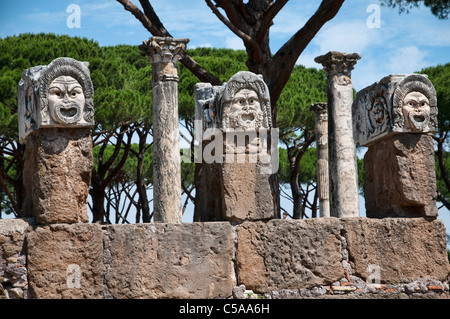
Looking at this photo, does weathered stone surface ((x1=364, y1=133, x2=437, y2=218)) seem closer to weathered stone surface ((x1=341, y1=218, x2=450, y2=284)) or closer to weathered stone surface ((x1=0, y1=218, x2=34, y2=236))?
weathered stone surface ((x1=341, y1=218, x2=450, y2=284))

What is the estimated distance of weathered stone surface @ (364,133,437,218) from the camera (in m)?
6.50

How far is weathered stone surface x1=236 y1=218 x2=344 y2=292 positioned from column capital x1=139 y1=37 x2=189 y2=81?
15.1ft

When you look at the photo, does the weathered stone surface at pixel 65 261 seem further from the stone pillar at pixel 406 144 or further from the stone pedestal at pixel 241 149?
the stone pillar at pixel 406 144

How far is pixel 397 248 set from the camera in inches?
250

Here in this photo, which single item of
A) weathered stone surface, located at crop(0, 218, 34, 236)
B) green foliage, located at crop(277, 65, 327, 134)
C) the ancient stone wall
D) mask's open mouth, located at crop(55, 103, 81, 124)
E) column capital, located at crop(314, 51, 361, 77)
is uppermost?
green foliage, located at crop(277, 65, 327, 134)

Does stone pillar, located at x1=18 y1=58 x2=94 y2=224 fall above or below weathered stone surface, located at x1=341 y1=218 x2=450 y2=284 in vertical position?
above

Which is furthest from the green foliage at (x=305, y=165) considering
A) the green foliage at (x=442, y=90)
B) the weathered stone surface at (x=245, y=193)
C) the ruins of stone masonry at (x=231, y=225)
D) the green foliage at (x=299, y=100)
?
the weathered stone surface at (x=245, y=193)

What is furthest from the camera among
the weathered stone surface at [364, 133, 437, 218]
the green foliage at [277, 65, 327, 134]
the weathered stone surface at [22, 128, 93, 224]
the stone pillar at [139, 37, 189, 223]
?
the green foliage at [277, 65, 327, 134]

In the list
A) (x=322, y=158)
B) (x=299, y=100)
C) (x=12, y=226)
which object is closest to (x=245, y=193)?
(x=12, y=226)

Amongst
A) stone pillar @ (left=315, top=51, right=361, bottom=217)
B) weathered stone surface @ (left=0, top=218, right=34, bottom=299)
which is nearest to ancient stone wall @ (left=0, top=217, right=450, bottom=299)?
weathered stone surface @ (left=0, top=218, right=34, bottom=299)

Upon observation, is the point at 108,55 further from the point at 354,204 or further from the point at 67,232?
the point at 67,232

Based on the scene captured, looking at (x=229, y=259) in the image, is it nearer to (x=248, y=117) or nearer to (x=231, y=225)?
(x=231, y=225)

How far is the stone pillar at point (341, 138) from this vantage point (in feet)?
31.4

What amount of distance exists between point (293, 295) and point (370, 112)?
213 cm
